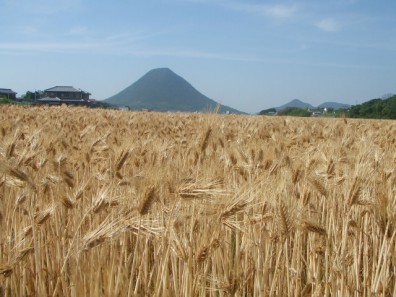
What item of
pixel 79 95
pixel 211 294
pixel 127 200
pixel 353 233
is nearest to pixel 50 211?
pixel 127 200

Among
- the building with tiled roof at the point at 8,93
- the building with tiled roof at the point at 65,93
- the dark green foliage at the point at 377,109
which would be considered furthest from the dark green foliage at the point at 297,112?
the building with tiled roof at the point at 8,93

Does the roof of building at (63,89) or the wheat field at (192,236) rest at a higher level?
the roof of building at (63,89)

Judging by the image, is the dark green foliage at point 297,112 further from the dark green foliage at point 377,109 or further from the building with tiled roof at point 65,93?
the building with tiled roof at point 65,93

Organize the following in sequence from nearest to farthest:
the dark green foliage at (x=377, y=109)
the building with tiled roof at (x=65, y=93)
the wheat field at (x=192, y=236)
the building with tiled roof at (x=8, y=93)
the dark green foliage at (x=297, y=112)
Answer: the wheat field at (x=192, y=236)
the dark green foliage at (x=377, y=109)
the dark green foliage at (x=297, y=112)
the building with tiled roof at (x=8, y=93)
the building with tiled roof at (x=65, y=93)

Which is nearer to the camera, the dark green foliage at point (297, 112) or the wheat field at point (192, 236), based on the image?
the wheat field at point (192, 236)

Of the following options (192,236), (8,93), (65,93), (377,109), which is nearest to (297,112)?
(377,109)

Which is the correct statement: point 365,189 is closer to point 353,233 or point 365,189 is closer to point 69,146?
point 353,233

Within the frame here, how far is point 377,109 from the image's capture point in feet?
172

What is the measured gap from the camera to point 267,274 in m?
2.07

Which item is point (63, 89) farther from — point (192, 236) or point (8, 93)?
point (192, 236)

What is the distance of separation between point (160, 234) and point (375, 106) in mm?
55756

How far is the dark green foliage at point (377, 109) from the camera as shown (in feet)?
165

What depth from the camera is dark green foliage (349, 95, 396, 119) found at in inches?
1978

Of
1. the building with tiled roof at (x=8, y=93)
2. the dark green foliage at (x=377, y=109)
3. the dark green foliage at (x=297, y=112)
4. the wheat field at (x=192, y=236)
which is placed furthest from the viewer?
the building with tiled roof at (x=8, y=93)
